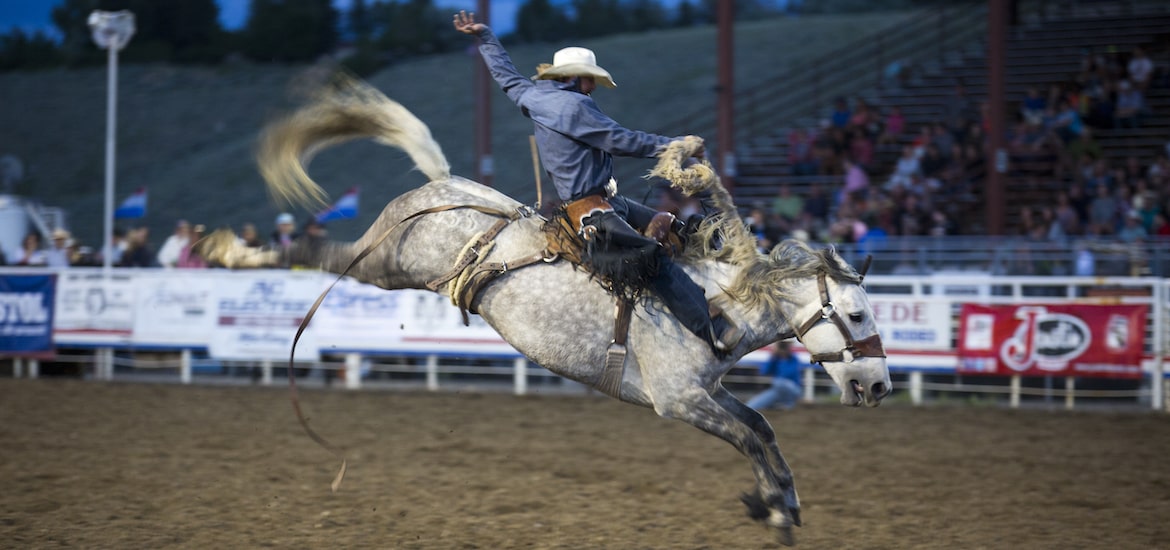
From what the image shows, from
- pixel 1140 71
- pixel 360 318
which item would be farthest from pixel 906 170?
pixel 360 318

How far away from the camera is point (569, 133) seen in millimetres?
5047

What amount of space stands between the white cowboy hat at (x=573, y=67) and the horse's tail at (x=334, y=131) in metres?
0.81

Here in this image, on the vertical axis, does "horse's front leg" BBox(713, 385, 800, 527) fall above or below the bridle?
below

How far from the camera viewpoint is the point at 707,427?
5094mm

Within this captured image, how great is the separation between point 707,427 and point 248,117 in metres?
36.5

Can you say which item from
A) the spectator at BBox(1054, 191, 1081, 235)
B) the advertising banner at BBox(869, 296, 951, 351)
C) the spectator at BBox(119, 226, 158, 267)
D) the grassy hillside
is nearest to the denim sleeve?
the advertising banner at BBox(869, 296, 951, 351)

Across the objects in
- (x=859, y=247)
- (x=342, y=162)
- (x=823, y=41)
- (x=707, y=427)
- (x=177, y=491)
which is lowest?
(x=177, y=491)

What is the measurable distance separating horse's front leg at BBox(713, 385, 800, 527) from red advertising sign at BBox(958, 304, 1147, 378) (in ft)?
22.5

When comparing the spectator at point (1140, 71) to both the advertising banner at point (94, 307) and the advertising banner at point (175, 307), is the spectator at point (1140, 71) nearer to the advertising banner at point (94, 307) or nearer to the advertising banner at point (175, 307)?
the advertising banner at point (175, 307)

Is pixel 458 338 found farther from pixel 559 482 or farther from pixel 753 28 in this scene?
pixel 753 28

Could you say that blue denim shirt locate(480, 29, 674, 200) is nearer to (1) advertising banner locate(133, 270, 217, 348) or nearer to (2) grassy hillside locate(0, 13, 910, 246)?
(1) advertising banner locate(133, 270, 217, 348)

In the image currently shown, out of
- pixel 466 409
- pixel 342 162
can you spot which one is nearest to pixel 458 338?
pixel 466 409

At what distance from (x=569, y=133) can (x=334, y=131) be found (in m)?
1.49

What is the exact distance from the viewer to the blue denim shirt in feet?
16.3
